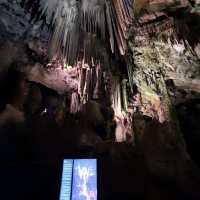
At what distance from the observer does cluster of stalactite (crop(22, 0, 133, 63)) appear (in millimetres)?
7039

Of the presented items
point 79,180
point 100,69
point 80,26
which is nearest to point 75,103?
point 100,69

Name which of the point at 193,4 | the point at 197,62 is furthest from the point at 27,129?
the point at 193,4

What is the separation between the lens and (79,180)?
4426mm

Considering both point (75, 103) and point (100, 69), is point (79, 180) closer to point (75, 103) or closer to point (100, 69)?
point (75, 103)

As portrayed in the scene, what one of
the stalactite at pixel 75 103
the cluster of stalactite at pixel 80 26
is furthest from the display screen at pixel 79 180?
the cluster of stalactite at pixel 80 26

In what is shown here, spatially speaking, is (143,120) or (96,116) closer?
(143,120)

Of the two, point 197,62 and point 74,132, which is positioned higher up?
point 197,62

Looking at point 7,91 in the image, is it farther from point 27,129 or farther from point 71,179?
point 71,179

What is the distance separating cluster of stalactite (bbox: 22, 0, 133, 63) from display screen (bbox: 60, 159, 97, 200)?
3.52 m

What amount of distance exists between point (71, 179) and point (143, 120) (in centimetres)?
322

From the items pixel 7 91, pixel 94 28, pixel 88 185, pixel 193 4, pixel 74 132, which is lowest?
pixel 88 185

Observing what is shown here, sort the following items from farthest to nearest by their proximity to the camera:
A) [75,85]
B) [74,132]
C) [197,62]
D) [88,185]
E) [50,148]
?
[75,85] → [197,62] → [74,132] → [50,148] → [88,185]

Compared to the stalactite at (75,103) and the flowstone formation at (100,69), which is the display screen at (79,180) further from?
the stalactite at (75,103)

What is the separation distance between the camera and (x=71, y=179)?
4.48 metres
